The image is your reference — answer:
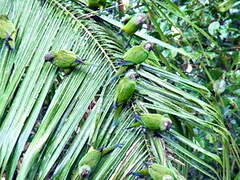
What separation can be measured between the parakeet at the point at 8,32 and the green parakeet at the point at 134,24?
0.30m

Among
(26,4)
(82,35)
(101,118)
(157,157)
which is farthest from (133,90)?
(26,4)

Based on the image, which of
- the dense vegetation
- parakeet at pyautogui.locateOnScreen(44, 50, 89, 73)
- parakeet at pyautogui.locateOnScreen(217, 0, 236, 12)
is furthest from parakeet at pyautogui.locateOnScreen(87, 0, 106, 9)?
parakeet at pyautogui.locateOnScreen(217, 0, 236, 12)

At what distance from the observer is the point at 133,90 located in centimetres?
108

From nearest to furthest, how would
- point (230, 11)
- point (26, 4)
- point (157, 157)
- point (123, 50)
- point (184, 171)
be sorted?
point (157, 157) < point (184, 171) < point (123, 50) < point (26, 4) < point (230, 11)

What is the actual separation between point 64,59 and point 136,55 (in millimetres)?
176

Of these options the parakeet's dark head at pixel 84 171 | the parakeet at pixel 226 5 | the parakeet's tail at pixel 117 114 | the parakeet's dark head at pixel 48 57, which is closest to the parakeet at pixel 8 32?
the parakeet's dark head at pixel 48 57

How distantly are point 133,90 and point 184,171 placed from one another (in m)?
0.21

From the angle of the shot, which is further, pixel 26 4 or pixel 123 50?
pixel 26 4

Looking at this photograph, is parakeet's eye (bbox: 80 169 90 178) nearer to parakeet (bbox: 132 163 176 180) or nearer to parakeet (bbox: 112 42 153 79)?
parakeet (bbox: 132 163 176 180)

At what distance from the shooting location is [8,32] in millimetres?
1328

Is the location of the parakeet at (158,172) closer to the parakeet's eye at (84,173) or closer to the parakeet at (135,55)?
the parakeet's eye at (84,173)

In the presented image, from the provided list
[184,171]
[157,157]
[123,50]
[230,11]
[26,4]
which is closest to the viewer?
[157,157]

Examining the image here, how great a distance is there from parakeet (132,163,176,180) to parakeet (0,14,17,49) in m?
0.60

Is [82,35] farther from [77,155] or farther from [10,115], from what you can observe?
[77,155]
